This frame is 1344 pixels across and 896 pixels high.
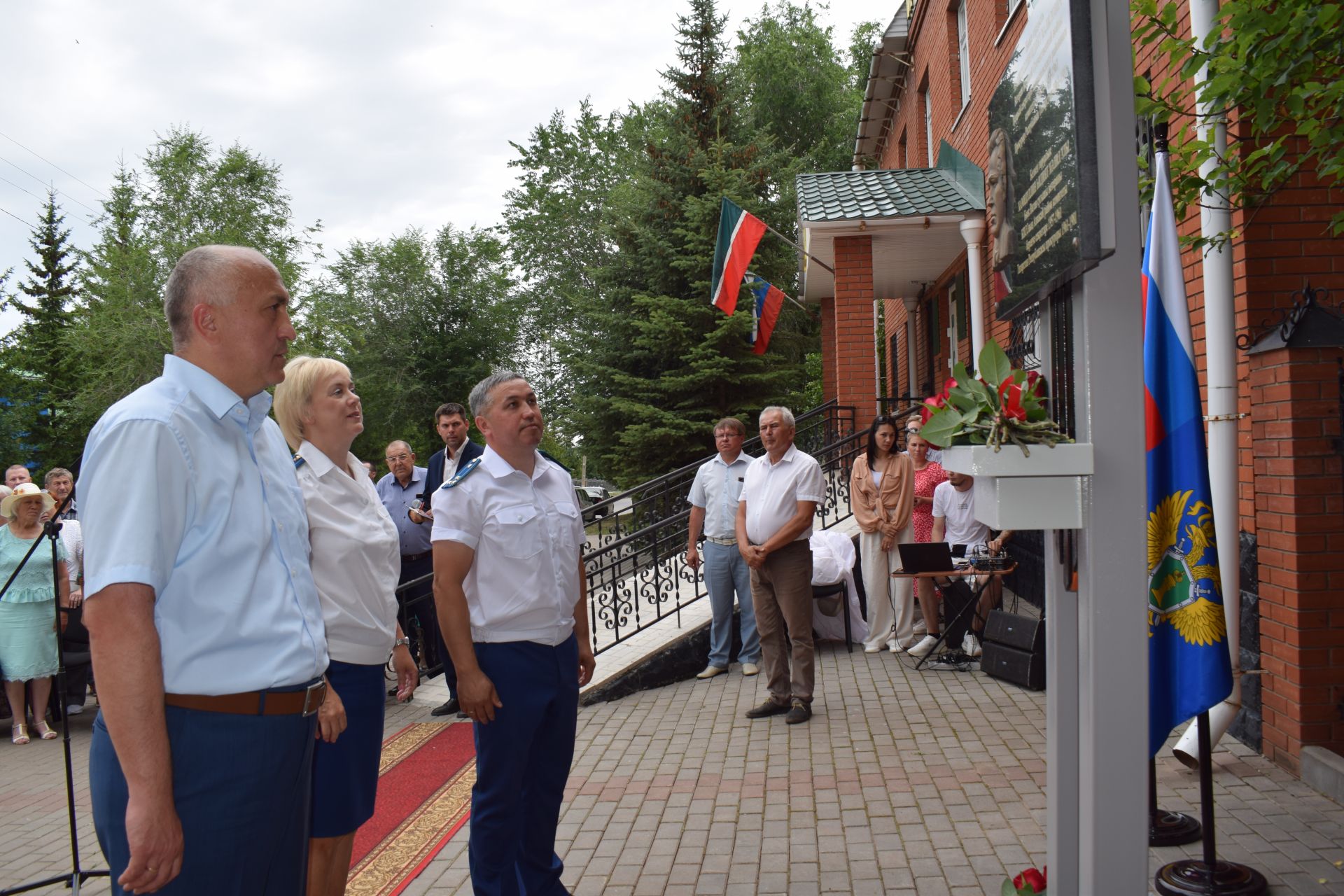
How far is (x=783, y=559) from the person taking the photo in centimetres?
668

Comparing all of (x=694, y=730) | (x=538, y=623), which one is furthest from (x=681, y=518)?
(x=538, y=623)

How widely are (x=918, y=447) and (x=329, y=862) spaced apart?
7.29m

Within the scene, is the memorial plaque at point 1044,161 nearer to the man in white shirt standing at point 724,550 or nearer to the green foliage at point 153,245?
the man in white shirt standing at point 724,550

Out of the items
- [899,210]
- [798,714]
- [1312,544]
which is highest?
[899,210]

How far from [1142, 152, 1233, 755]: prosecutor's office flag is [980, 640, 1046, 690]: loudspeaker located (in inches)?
135

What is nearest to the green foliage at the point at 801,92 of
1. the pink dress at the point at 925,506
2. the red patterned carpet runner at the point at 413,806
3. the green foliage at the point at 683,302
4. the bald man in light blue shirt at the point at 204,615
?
the green foliage at the point at 683,302

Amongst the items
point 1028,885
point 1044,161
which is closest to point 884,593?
point 1028,885

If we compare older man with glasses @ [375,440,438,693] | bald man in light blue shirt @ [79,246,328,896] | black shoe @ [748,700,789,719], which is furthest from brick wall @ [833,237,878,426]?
bald man in light blue shirt @ [79,246,328,896]

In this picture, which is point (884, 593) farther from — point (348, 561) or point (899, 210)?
point (348, 561)

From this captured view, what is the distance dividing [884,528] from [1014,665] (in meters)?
1.83

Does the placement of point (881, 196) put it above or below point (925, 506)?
above

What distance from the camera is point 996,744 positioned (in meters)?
5.96

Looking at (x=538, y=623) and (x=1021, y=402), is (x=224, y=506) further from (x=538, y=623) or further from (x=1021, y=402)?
(x=1021, y=402)

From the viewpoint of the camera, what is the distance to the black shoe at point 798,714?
665cm
